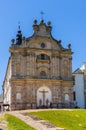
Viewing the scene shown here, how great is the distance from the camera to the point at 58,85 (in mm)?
59312

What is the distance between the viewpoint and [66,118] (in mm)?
39750

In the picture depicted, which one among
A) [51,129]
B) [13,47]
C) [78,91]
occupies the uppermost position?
[13,47]

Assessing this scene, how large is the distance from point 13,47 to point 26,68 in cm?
487

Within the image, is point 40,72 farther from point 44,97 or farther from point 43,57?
point 44,97

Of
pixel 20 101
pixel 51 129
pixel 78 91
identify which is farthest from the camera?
pixel 78 91

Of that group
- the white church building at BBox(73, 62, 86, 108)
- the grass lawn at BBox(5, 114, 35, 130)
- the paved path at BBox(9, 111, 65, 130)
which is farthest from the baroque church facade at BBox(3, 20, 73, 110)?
the grass lawn at BBox(5, 114, 35, 130)

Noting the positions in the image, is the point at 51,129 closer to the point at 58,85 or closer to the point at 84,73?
the point at 58,85

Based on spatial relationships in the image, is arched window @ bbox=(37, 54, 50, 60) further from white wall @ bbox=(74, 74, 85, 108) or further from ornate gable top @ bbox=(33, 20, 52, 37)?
white wall @ bbox=(74, 74, 85, 108)

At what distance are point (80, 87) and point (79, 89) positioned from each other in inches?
20.2

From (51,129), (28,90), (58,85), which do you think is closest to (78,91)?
(58,85)

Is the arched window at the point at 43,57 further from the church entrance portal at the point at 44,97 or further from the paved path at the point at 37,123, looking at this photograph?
the paved path at the point at 37,123

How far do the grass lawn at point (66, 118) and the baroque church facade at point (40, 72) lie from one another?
14.3m

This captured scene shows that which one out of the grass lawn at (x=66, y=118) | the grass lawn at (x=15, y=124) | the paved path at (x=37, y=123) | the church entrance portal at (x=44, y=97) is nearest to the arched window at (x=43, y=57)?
the church entrance portal at (x=44, y=97)

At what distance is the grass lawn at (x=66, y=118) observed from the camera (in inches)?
1404
